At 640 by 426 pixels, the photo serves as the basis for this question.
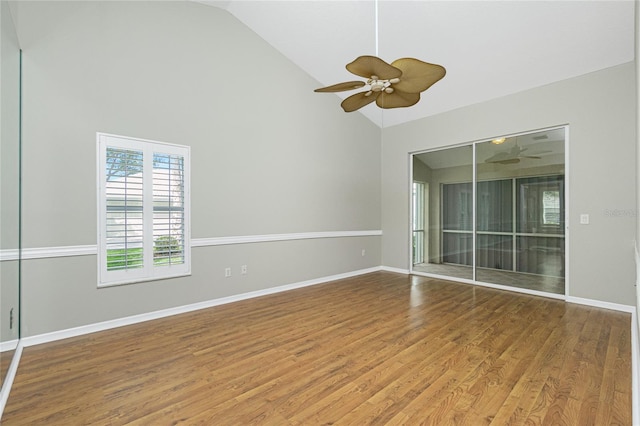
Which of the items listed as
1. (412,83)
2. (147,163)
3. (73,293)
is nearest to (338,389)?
(412,83)

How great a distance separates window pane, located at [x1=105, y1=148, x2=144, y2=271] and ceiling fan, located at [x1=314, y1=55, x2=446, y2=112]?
2.35 metres

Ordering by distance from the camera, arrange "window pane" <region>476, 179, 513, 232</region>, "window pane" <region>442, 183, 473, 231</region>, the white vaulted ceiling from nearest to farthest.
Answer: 1. the white vaulted ceiling
2. "window pane" <region>476, 179, 513, 232</region>
3. "window pane" <region>442, 183, 473, 231</region>

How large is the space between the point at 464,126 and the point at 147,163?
197 inches

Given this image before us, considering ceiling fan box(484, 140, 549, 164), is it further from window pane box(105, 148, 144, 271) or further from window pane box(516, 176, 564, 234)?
window pane box(105, 148, 144, 271)

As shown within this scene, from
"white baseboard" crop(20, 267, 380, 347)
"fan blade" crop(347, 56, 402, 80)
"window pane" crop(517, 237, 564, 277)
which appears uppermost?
"fan blade" crop(347, 56, 402, 80)

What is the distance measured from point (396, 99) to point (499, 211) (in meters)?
3.17

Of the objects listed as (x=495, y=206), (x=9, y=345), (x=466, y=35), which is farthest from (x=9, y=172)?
(x=495, y=206)

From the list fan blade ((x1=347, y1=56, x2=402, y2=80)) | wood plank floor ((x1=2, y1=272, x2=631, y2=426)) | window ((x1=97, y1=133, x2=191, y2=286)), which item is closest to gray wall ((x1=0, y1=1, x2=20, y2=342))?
wood plank floor ((x1=2, y1=272, x2=631, y2=426))

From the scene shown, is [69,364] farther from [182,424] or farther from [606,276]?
[606,276]

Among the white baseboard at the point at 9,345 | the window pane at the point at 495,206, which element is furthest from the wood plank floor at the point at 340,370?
the window pane at the point at 495,206

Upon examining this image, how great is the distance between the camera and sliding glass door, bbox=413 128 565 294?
450 cm

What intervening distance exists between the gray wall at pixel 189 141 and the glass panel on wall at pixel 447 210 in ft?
4.16

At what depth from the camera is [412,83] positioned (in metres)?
2.66

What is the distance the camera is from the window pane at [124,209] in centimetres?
332
